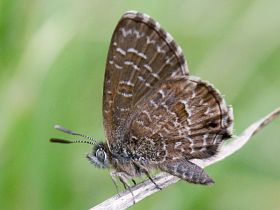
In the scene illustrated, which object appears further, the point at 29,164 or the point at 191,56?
the point at 191,56

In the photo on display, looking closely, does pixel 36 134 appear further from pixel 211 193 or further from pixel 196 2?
pixel 196 2

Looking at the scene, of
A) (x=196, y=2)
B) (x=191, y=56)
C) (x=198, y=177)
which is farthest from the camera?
(x=196, y=2)

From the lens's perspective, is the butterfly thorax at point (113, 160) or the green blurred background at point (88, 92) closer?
the green blurred background at point (88, 92)

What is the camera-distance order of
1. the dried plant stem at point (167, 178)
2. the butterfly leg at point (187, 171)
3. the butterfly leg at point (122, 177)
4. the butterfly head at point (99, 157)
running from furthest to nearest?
the butterfly head at point (99, 157) → the butterfly leg at point (122, 177) → the butterfly leg at point (187, 171) → the dried plant stem at point (167, 178)

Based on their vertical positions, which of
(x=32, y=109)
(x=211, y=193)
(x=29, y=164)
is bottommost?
(x=211, y=193)

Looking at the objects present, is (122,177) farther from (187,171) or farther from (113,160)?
(187,171)

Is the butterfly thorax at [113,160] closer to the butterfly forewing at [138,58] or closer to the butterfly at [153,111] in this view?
the butterfly at [153,111]

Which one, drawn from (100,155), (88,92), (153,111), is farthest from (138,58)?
(88,92)

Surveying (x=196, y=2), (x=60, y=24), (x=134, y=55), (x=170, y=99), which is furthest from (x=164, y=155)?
(x=196, y=2)

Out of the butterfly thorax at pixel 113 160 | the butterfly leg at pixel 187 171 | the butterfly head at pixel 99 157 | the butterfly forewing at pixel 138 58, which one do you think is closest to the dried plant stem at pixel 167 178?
the butterfly leg at pixel 187 171
